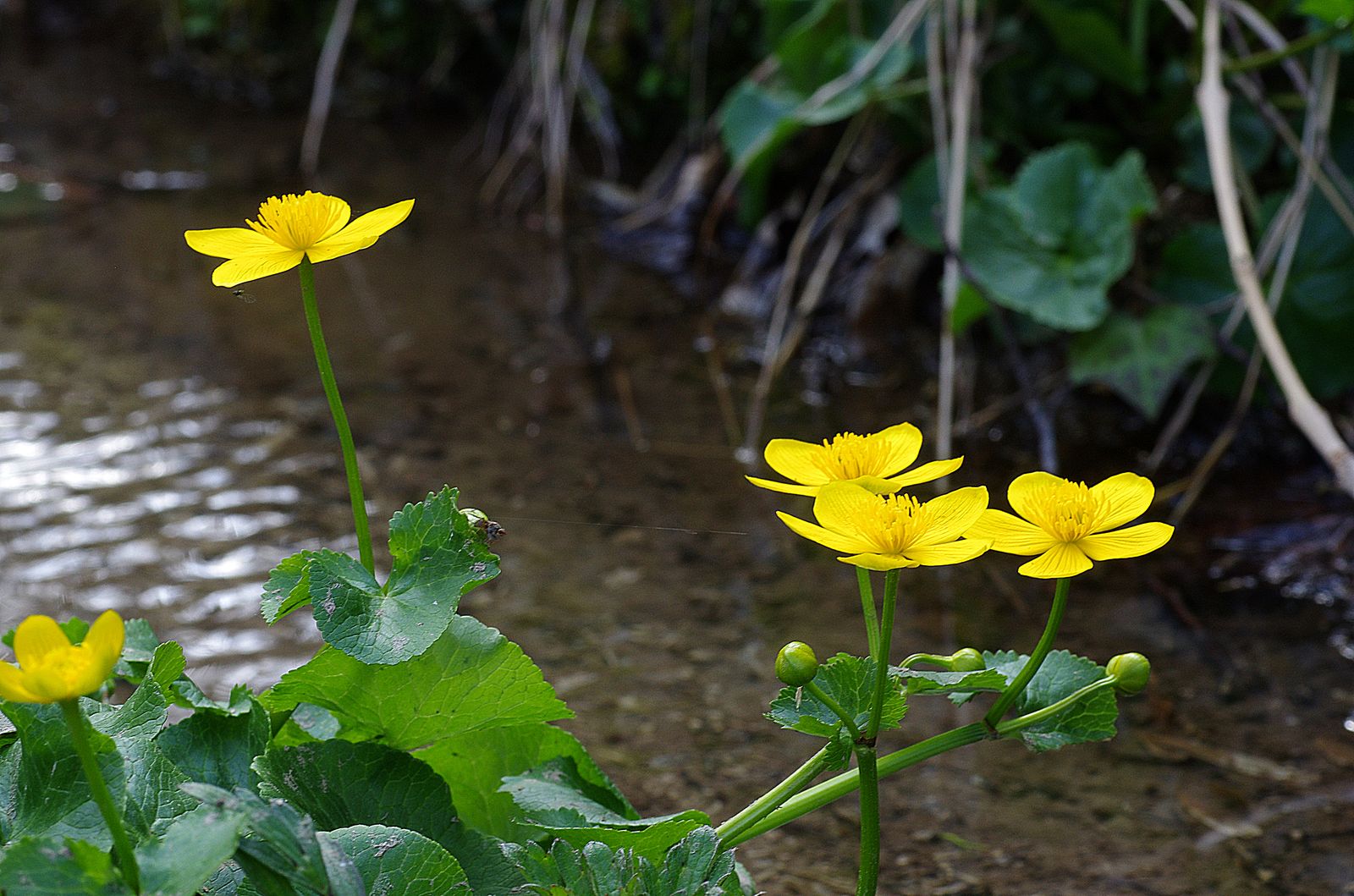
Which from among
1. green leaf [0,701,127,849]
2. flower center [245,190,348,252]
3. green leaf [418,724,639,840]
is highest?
flower center [245,190,348,252]

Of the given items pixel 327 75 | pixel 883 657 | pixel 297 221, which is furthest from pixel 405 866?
pixel 327 75

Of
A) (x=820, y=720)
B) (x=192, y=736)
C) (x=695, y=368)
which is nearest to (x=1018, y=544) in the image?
(x=820, y=720)

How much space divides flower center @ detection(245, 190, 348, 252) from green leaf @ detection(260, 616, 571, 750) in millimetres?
292

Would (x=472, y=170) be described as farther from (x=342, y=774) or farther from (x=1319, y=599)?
(x=342, y=774)

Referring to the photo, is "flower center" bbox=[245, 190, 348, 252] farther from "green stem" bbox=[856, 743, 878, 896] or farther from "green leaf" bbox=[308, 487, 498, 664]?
"green stem" bbox=[856, 743, 878, 896]

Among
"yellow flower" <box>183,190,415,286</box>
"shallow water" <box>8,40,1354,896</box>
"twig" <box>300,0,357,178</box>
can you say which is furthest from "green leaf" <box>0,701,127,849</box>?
"twig" <box>300,0,357,178</box>

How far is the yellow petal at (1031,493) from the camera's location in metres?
0.79

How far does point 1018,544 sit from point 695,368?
6.45 feet

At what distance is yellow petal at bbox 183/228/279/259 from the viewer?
84 centimetres

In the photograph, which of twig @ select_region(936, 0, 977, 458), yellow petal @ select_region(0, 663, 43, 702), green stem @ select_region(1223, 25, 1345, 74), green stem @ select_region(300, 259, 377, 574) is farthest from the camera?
twig @ select_region(936, 0, 977, 458)

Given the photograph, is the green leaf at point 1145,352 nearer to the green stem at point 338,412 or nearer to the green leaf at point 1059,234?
the green leaf at point 1059,234

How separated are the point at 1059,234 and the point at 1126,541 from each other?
1670 millimetres

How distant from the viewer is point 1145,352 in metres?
2.24

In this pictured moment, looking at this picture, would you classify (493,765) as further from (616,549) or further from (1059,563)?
(616,549)
